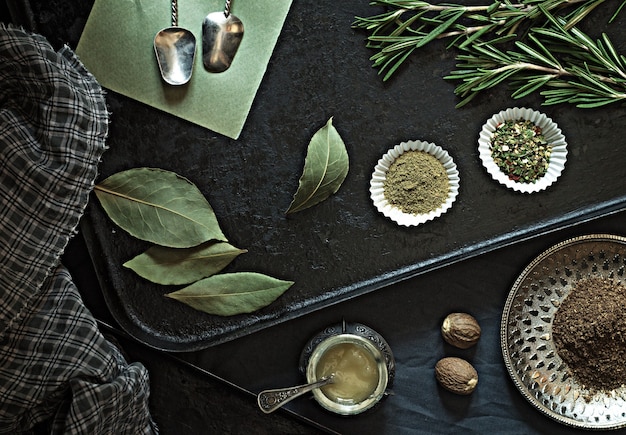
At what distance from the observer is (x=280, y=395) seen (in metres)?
1.20

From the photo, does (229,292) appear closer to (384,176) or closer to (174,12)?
(384,176)

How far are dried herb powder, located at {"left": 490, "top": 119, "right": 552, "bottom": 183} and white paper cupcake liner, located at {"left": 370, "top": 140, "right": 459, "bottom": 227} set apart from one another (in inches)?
3.3

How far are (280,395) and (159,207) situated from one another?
390 millimetres

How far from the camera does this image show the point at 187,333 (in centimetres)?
125

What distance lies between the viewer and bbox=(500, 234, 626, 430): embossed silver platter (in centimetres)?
123

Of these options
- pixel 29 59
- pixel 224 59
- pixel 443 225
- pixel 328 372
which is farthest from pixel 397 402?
pixel 29 59

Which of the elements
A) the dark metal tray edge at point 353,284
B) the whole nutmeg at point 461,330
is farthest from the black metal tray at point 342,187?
the whole nutmeg at point 461,330

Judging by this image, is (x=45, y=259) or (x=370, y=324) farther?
(x=370, y=324)

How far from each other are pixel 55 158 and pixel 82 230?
0.49ft

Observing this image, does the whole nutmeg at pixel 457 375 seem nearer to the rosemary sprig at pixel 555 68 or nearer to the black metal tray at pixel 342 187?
the black metal tray at pixel 342 187

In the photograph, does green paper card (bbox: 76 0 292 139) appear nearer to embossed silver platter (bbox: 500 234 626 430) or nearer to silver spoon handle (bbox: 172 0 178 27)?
silver spoon handle (bbox: 172 0 178 27)

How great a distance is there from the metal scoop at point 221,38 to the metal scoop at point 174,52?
0.03 metres

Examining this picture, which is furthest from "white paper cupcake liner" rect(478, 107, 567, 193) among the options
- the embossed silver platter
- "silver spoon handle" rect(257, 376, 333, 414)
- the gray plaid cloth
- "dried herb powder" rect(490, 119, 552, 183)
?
the gray plaid cloth

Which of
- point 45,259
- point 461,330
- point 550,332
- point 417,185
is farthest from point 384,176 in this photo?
point 45,259
